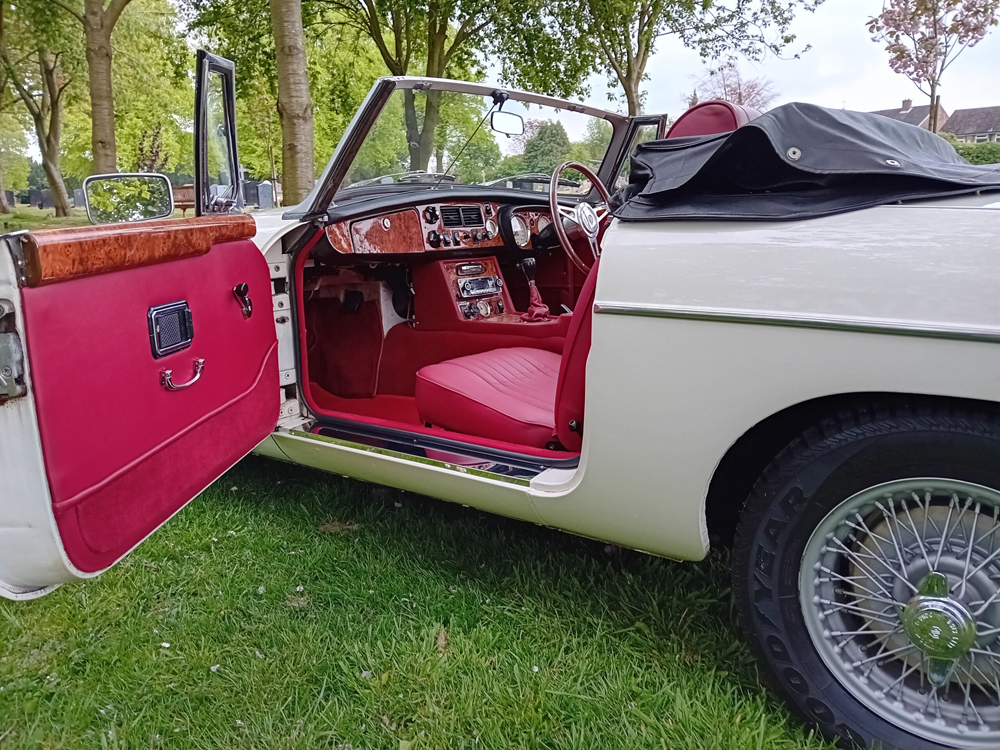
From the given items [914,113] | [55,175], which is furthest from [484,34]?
[914,113]

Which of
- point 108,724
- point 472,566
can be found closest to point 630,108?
point 472,566

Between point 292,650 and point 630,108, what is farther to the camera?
point 630,108

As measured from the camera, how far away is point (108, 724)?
72.1 inches

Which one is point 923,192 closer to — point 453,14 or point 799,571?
point 799,571

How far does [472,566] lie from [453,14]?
37.5 feet

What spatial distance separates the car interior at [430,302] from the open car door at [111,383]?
0.66m

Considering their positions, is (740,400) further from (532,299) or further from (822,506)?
(532,299)

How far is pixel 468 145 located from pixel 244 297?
57.1 inches

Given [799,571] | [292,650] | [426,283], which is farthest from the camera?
[426,283]

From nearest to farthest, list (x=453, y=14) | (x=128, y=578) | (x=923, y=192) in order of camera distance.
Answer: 1. (x=923, y=192)
2. (x=128, y=578)
3. (x=453, y=14)

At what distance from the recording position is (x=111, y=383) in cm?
161

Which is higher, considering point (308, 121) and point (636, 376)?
point (308, 121)

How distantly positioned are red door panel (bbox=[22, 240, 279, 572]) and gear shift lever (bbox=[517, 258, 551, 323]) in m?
1.54

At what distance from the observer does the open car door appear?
54.9 inches
